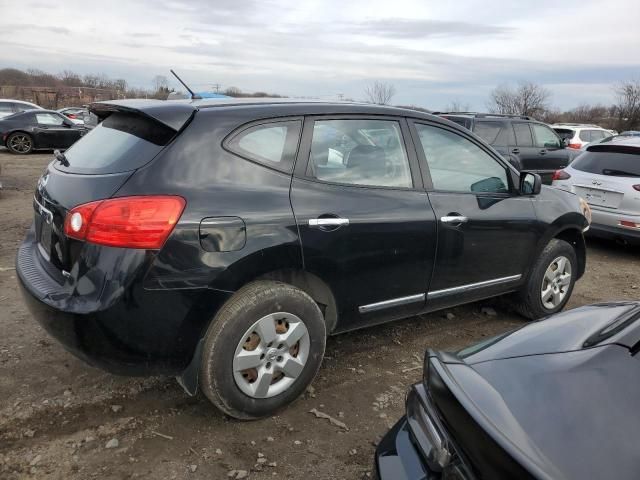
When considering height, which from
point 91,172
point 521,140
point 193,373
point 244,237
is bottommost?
point 193,373

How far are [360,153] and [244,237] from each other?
3.34 ft

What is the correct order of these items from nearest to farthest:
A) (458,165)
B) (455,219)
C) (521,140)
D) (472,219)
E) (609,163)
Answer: (455,219) → (472,219) → (458,165) → (609,163) → (521,140)

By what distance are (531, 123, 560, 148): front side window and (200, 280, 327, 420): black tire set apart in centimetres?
962

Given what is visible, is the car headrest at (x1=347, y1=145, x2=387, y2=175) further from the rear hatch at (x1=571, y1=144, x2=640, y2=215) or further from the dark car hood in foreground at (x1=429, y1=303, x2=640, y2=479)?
the rear hatch at (x1=571, y1=144, x2=640, y2=215)

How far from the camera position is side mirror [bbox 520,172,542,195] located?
3.88 meters

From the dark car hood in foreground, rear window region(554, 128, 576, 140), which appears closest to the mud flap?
the dark car hood in foreground

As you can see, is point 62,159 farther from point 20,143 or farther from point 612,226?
point 20,143

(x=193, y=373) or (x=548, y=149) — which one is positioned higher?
(x=548, y=149)

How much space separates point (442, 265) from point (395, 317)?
0.47 metres

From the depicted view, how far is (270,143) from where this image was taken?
9.17 feet

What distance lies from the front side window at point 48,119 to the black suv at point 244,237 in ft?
46.2

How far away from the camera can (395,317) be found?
132 inches

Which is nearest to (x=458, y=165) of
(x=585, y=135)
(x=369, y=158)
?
(x=369, y=158)

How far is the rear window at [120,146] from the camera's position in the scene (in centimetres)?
255
